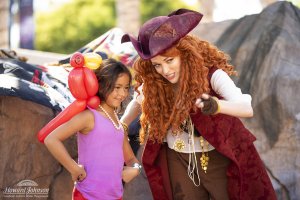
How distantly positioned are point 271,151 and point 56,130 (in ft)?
7.28

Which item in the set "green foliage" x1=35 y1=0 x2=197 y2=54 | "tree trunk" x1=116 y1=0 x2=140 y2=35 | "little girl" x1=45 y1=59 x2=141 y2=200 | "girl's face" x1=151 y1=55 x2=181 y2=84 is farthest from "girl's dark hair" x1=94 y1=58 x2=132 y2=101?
"green foliage" x1=35 y1=0 x2=197 y2=54

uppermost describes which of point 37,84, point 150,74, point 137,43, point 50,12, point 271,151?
point 137,43

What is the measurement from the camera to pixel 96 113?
10.7ft

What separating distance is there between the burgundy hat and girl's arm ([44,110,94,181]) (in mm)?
491

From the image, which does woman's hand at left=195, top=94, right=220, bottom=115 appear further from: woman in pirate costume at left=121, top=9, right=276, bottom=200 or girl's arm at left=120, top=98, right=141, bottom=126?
girl's arm at left=120, top=98, right=141, bottom=126

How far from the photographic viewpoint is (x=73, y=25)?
22.9 m

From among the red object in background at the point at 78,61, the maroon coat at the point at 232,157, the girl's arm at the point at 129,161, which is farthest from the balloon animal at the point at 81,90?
the maroon coat at the point at 232,157

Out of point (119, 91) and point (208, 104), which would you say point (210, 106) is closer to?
point (208, 104)

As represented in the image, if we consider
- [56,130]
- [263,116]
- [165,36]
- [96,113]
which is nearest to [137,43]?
[165,36]

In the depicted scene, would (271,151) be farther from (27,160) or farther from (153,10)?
(153,10)

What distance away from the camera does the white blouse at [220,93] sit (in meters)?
3.12

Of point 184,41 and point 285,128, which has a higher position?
→ point 184,41

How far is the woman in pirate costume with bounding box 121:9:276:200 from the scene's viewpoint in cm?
318

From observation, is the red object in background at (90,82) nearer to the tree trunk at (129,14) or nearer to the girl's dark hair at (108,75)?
the girl's dark hair at (108,75)
